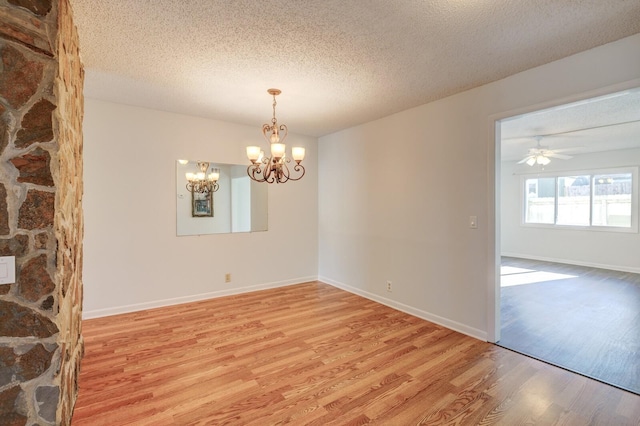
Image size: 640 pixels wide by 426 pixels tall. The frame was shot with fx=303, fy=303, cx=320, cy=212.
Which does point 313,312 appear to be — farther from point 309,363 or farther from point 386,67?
point 386,67

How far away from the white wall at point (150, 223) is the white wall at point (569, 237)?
6.37m

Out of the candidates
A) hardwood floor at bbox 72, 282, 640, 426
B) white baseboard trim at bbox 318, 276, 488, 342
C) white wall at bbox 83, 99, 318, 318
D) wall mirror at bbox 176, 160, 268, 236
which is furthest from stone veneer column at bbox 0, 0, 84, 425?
white baseboard trim at bbox 318, 276, 488, 342

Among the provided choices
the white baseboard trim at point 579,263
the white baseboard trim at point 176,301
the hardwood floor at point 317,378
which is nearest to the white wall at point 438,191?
the hardwood floor at point 317,378

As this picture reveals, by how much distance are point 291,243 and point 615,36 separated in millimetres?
4319

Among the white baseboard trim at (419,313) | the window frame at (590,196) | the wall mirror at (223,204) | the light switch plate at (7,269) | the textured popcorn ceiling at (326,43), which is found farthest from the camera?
the window frame at (590,196)

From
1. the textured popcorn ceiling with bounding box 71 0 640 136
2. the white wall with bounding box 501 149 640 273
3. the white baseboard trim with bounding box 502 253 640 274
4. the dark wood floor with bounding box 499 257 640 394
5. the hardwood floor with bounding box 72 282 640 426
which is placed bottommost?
the hardwood floor with bounding box 72 282 640 426

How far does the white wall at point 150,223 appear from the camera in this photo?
3572 millimetres

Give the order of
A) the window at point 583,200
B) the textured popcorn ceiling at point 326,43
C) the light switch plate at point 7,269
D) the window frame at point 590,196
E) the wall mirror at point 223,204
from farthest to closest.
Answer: the window at point 583,200 → the window frame at point 590,196 → the wall mirror at point 223,204 → the textured popcorn ceiling at point 326,43 → the light switch plate at point 7,269

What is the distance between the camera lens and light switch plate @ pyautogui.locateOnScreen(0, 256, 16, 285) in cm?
137

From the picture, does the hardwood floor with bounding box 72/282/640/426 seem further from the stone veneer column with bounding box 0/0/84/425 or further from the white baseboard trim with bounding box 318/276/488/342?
the stone veneer column with bounding box 0/0/84/425

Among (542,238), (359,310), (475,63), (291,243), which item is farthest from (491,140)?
(542,238)

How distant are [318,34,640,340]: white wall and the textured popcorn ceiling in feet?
0.66

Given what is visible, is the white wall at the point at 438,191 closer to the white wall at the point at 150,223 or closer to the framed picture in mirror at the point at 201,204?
the white wall at the point at 150,223

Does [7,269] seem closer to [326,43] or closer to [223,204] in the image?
[326,43]
